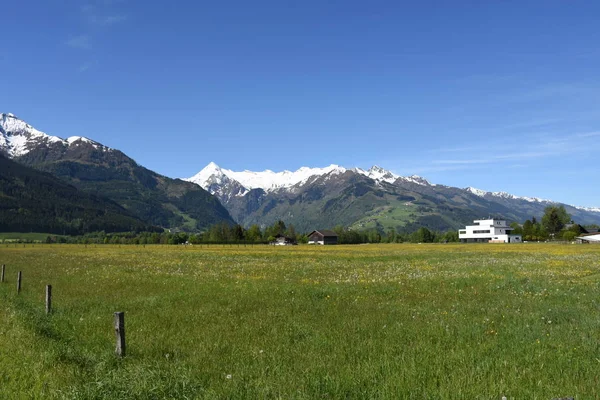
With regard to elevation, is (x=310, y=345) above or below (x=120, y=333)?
below

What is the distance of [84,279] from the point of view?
3206cm

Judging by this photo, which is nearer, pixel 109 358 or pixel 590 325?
pixel 109 358

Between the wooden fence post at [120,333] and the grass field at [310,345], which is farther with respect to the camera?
the wooden fence post at [120,333]

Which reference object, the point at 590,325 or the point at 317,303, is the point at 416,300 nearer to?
the point at 317,303

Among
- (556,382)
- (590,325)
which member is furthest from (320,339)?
(590,325)

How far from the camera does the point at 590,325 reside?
13.6 metres

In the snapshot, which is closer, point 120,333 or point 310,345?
point 120,333

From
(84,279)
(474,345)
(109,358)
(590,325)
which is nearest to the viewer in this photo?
(109,358)

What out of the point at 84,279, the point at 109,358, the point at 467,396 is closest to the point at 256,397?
the point at 467,396

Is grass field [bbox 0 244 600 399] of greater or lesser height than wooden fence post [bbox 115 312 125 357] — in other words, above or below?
below

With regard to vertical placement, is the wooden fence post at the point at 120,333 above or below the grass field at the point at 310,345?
above

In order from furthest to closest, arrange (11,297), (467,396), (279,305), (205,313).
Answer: (11,297)
(279,305)
(205,313)
(467,396)

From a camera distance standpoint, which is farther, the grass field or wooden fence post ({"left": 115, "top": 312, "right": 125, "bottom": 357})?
wooden fence post ({"left": 115, "top": 312, "right": 125, "bottom": 357})

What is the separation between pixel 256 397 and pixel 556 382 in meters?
6.24
